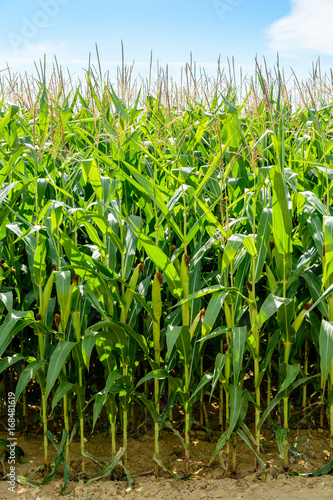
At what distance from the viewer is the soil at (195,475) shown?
2256 millimetres

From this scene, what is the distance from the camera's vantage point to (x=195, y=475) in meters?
2.48

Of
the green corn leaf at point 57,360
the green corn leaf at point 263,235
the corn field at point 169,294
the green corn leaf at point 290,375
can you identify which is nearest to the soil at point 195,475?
the corn field at point 169,294

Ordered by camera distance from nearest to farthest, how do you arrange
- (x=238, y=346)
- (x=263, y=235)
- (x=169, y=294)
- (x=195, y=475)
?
(x=238, y=346), (x=263, y=235), (x=195, y=475), (x=169, y=294)

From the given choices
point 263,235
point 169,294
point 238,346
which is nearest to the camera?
point 238,346

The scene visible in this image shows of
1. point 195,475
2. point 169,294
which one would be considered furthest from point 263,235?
point 195,475

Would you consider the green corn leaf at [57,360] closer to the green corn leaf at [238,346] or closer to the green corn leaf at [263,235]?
the green corn leaf at [238,346]

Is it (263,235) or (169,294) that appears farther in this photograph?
(169,294)

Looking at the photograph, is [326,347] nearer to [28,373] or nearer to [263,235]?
[263,235]

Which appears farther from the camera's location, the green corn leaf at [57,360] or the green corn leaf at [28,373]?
the green corn leaf at [28,373]

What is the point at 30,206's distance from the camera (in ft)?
9.27

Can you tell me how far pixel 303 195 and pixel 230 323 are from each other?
0.79 meters

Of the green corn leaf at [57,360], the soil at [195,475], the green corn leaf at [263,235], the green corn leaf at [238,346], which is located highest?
the green corn leaf at [263,235]

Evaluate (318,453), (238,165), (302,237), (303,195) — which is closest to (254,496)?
(318,453)

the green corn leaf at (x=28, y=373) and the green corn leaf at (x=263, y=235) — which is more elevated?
the green corn leaf at (x=263, y=235)
